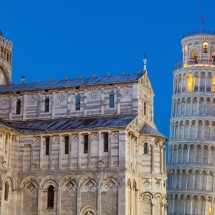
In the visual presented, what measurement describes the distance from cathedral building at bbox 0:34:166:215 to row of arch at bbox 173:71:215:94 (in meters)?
36.8

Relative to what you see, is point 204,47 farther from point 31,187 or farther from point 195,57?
point 31,187

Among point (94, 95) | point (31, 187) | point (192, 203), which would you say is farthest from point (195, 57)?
point (31, 187)

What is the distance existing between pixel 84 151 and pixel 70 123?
15.0ft

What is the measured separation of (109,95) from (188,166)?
39036 mm

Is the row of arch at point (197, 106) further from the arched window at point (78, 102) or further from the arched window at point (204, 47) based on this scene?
the arched window at point (78, 102)

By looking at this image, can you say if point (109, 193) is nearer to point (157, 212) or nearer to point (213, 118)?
point (157, 212)

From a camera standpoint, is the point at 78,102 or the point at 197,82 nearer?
the point at 78,102

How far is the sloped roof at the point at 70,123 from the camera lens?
72812 millimetres

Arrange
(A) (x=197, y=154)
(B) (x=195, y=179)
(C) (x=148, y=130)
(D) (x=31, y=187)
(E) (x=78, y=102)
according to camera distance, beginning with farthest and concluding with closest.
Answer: (A) (x=197, y=154) < (B) (x=195, y=179) < (E) (x=78, y=102) < (C) (x=148, y=130) < (D) (x=31, y=187)

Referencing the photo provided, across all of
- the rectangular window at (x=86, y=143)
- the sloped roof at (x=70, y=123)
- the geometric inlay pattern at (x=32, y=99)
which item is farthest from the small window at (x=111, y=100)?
the geometric inlay pattern at (x=32, y=99)

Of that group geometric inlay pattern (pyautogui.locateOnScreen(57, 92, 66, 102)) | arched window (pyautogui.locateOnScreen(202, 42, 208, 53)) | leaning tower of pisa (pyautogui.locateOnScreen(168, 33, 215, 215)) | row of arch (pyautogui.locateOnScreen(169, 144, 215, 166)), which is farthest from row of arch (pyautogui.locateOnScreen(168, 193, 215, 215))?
geometric inlay pattern (pyautogui.locateOnScreen(57, 92, 66, 102))

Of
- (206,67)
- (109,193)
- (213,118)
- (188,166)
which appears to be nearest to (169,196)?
(188,166)

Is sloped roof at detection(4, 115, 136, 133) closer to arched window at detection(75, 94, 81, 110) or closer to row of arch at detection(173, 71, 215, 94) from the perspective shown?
arched window at detection(75, 94, 81, 110)

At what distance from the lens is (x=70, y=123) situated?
248ft
